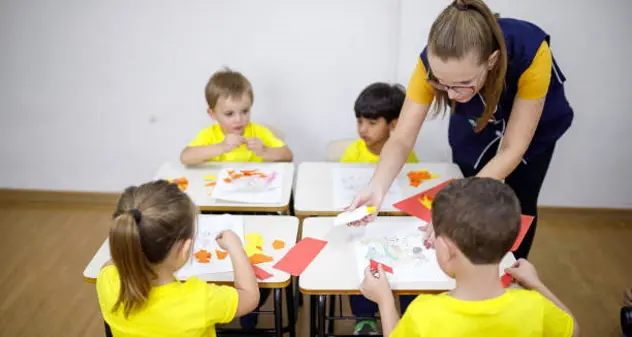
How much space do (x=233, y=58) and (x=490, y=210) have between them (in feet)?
7.34

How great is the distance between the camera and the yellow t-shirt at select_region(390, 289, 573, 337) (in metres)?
1.38

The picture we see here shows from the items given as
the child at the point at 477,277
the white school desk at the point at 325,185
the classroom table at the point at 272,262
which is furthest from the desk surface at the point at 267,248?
the child at the point at 477,277

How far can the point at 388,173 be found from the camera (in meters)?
2.09

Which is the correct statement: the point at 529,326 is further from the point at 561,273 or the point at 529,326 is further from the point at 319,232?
the point at 561,273

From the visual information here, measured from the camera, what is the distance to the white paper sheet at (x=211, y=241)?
1809 millimetres

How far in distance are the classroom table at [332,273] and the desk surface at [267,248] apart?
0.19 feet

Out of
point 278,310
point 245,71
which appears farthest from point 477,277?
point 245,71

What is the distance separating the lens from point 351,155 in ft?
9.04

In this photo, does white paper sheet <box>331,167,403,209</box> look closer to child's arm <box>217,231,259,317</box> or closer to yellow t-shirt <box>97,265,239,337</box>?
child's arm <box>217,231,259,317</box>

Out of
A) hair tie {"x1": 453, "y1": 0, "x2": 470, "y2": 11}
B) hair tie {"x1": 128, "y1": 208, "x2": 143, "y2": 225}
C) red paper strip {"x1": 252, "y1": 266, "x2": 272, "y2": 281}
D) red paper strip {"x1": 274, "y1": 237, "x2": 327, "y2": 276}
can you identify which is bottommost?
red paper strip {"x1": 252, "y1": 266, "x2": 272, "y2": 281}

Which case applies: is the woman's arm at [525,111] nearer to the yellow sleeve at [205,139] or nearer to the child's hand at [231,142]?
the child's hand at [231,142]

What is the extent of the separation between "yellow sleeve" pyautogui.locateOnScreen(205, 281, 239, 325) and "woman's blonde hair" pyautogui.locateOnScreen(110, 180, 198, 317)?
0.17 metres

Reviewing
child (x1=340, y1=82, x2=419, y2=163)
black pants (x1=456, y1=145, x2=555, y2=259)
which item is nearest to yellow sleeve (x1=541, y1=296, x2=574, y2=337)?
black pants (x1=456, y1=145, x2=555, y2=259)

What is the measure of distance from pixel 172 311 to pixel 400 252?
769 millimetres
